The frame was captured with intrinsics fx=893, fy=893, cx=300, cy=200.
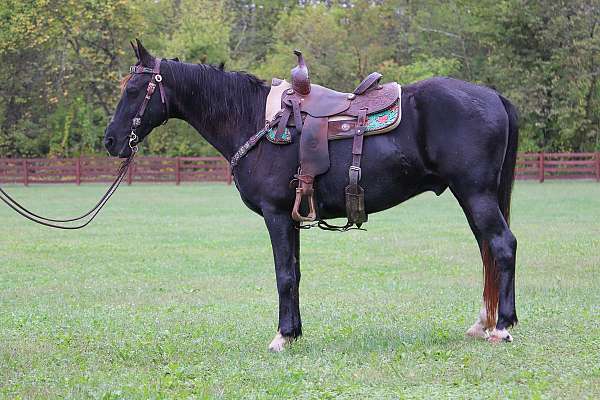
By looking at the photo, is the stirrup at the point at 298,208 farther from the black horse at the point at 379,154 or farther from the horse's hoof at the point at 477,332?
the horse's hoof at the point at 477,332

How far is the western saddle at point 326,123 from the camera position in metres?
7.15

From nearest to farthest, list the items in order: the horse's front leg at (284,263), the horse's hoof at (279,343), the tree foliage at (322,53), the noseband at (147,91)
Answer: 1. the horse's hoof at (279,343)
2. the horse's front leg at (284,263)
3. the noseband at (147,91)
4. the tree foliage at (322,53)

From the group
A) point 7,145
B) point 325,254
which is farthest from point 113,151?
point 7,145

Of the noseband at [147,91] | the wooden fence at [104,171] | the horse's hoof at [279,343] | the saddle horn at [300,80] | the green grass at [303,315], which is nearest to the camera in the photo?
the green grass at [303,315]

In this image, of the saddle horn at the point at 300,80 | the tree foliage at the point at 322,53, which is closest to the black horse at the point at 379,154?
the saddle horn at the point at 300,80

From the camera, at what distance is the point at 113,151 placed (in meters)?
7.61

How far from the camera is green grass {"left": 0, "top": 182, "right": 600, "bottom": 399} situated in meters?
5.87

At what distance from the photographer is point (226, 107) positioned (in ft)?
25.0

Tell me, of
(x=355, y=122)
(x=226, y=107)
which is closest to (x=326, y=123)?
(x=355, y=122)

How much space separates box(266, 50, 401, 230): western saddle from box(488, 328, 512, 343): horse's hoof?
4.55ft

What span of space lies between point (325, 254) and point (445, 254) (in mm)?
2175

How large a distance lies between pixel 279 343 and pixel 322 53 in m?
46.9

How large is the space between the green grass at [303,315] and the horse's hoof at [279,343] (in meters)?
0.12

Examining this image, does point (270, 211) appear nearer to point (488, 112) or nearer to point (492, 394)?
point (488, 112)
